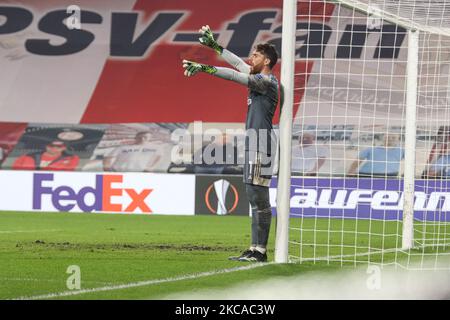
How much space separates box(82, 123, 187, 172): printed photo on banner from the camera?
20844 mm

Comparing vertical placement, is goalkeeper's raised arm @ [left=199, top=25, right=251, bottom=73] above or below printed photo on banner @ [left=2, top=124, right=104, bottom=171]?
above

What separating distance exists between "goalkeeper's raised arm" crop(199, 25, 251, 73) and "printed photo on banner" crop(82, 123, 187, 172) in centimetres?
1232

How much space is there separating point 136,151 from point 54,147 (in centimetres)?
190

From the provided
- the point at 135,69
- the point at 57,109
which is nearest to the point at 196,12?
the point at 135,69

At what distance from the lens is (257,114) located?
798 centimetres

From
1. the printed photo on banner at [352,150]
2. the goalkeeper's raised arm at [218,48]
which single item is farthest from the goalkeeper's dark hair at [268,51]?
the printed photo on banner at [352,150]

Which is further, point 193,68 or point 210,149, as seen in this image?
point 210,149

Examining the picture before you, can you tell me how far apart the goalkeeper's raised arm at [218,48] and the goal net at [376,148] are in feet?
1.73

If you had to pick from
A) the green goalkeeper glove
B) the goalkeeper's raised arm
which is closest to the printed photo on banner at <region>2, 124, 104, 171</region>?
the goalkeeper's raised arm

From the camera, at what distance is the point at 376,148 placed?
20.6 m

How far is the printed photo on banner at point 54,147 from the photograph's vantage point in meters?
20.7

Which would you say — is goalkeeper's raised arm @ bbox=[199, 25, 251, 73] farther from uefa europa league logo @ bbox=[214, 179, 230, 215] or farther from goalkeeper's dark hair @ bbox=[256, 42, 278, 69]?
uefa europa league logo @ bbox=[214, 179, 230, 215]

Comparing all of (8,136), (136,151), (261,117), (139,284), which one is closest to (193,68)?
(261,117)

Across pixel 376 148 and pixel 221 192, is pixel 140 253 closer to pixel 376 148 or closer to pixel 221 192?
pixel 221 192
